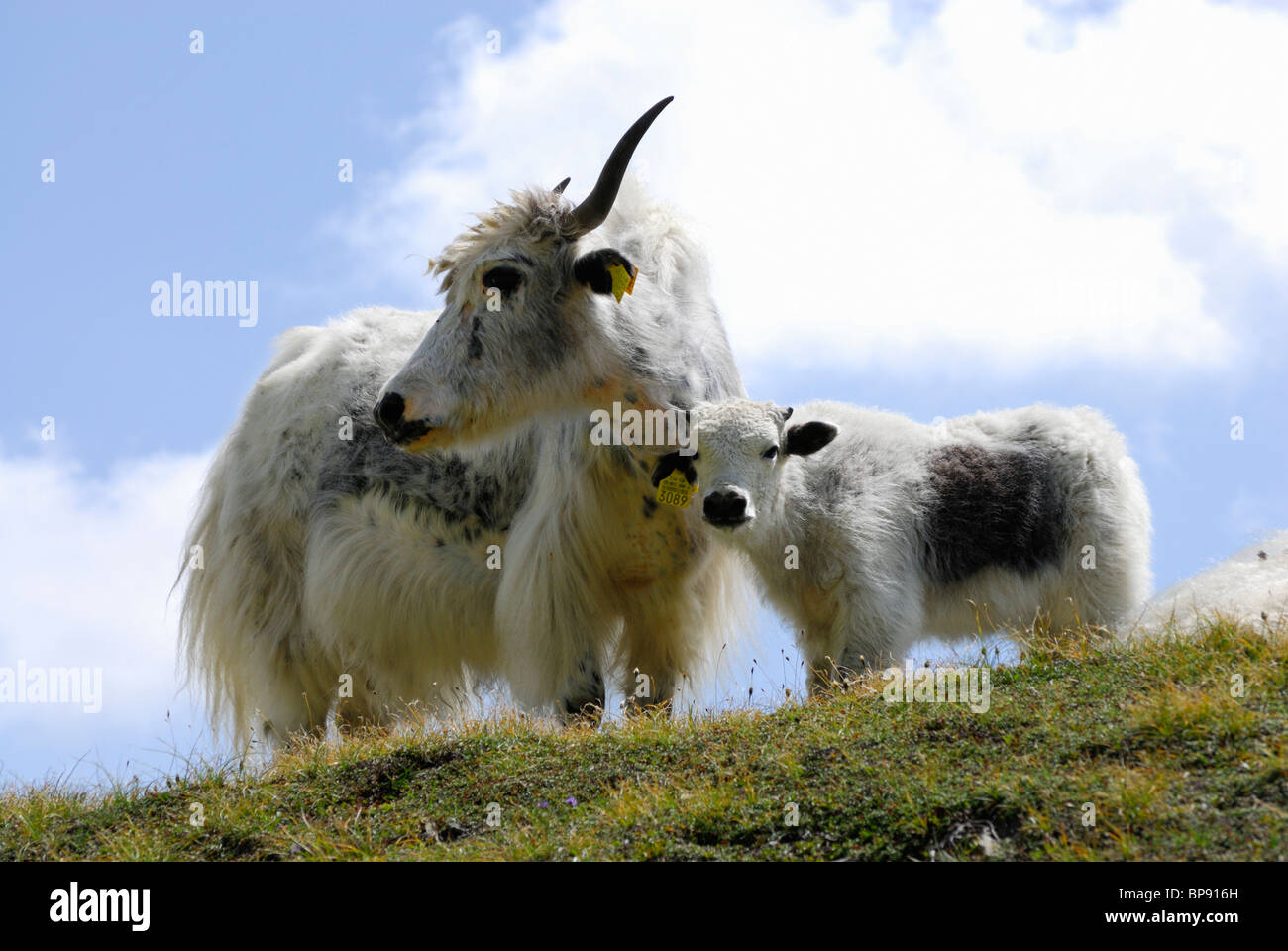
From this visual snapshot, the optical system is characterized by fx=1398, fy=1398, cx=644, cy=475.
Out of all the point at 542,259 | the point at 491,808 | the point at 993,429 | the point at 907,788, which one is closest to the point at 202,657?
the point at 542,259

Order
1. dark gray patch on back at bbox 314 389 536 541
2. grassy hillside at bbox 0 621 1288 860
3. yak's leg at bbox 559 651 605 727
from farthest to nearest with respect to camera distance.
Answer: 1. dark gray patch on back at bbox 314 389 536 541
2. yak's leg at bbox 559 651 605 727
3. grassy hillside at bbox 0 621 1288 860

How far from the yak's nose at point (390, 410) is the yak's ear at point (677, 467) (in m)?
1.49

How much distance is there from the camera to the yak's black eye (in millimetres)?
8062

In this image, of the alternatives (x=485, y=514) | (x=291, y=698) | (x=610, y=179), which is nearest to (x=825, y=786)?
(x=610, y=179)

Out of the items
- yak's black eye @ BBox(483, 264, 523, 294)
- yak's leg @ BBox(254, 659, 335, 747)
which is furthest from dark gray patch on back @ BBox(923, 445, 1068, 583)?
yak's leg @ BBox(254, 659, 335, 747)

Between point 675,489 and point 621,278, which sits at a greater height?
point 621,278

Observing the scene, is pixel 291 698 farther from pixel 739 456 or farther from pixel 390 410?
pixel 739 456

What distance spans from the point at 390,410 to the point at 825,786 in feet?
11.5

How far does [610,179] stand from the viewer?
8031mm

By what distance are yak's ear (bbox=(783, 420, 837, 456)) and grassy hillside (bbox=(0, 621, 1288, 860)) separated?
1.66 m

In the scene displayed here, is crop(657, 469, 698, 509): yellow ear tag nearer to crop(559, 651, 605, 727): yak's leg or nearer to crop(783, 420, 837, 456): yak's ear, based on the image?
crop(783, 420, 837, 456): yak's ear

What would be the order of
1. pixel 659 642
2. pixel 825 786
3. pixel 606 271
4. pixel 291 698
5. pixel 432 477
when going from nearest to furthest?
pixel 825 786 < pixel 606 271 < pixel 659 642 < pixel 432 477 < pixel 291 698
